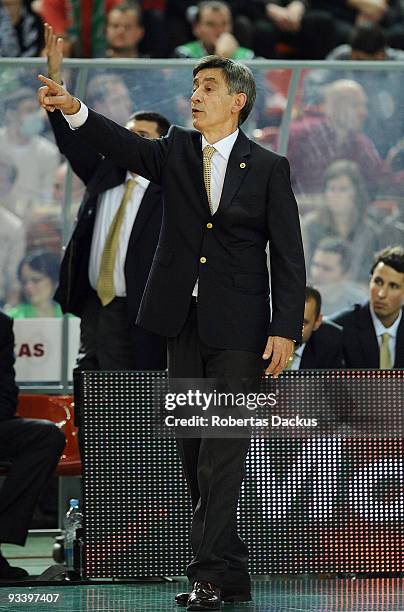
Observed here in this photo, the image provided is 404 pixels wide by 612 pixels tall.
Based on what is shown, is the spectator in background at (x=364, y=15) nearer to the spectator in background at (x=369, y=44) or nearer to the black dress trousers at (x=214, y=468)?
the spectator in background at (x=369, y=44)

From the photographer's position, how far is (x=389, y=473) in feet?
20.8

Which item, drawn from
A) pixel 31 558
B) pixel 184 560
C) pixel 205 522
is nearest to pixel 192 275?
pixel 205 522

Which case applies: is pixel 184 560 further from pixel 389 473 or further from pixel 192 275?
pixel 192 275

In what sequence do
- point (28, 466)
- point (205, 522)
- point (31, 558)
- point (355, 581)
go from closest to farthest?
point (205, 522)
point (355, 581)
point (28, 466)
point (31, 558)

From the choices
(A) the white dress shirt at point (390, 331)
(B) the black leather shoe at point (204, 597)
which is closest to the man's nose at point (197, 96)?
(B) the black leather shoe at point (204, 597)

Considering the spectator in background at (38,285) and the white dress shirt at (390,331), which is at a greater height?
the spectator in background at (38,285)

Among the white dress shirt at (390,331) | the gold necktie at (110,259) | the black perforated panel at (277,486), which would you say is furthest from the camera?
the white dress shirt at (390,331)

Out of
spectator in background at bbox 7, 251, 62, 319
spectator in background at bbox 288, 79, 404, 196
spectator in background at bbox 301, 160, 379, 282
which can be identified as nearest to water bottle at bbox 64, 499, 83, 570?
spectator in background at bbox 7, 251, 62, 319

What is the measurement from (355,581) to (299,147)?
3239mm

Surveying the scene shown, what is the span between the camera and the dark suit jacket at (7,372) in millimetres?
7457

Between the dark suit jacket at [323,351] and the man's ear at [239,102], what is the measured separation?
2.35m

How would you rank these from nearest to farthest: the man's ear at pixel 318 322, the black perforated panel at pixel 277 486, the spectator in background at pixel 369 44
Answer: the black perforated panel at pixel 277 486, the man's ear at pixel 318 322, the spectator in background at pixel 369 44

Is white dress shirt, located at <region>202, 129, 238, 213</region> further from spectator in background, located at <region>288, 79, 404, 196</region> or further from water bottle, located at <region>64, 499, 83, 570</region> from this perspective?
spectator in background, located at <region>288, 79, 404, 196</region>

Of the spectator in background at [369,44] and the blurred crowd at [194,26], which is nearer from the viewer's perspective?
the spectator in background at [369,44]
